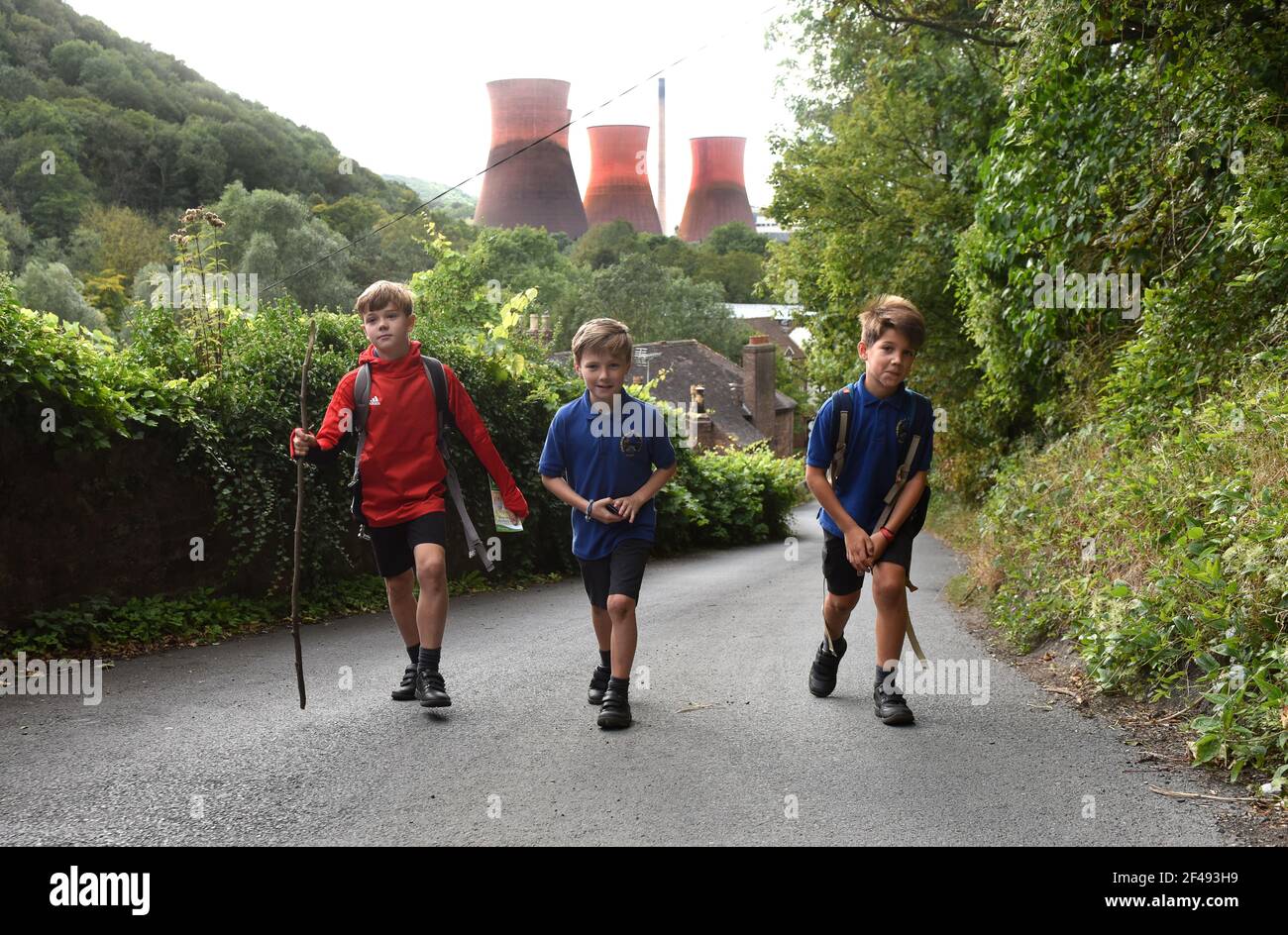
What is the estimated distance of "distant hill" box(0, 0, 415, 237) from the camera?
62.4 metres

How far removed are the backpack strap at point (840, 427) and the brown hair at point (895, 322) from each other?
27 cm

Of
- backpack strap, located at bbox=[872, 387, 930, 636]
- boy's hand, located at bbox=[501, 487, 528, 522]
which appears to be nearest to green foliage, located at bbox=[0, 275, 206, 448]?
boy's hand, located at bbox=[501, 487, 528, 522]

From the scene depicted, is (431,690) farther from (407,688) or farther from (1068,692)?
(1068,692)

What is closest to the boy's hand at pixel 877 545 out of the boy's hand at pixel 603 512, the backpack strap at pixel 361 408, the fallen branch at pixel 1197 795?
the boy's hand at pixel 603 512

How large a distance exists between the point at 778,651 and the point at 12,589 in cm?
456

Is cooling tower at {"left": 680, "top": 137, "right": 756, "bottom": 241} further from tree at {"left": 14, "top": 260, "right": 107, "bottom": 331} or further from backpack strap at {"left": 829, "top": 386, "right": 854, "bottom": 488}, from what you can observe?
backpack strap at {"left": 829, "top": 386, "right": 854, "bottom": 488}

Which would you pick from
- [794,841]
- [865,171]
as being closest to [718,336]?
[865,171]

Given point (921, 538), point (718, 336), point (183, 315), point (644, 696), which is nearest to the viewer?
point (644, 696)

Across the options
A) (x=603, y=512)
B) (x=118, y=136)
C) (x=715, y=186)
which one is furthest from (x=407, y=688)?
(x=715, y=186)

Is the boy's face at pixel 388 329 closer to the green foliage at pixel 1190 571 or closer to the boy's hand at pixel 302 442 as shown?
the boy's hand at pixel 302 442

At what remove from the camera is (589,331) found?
215 inches

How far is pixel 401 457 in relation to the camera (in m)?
5.62
